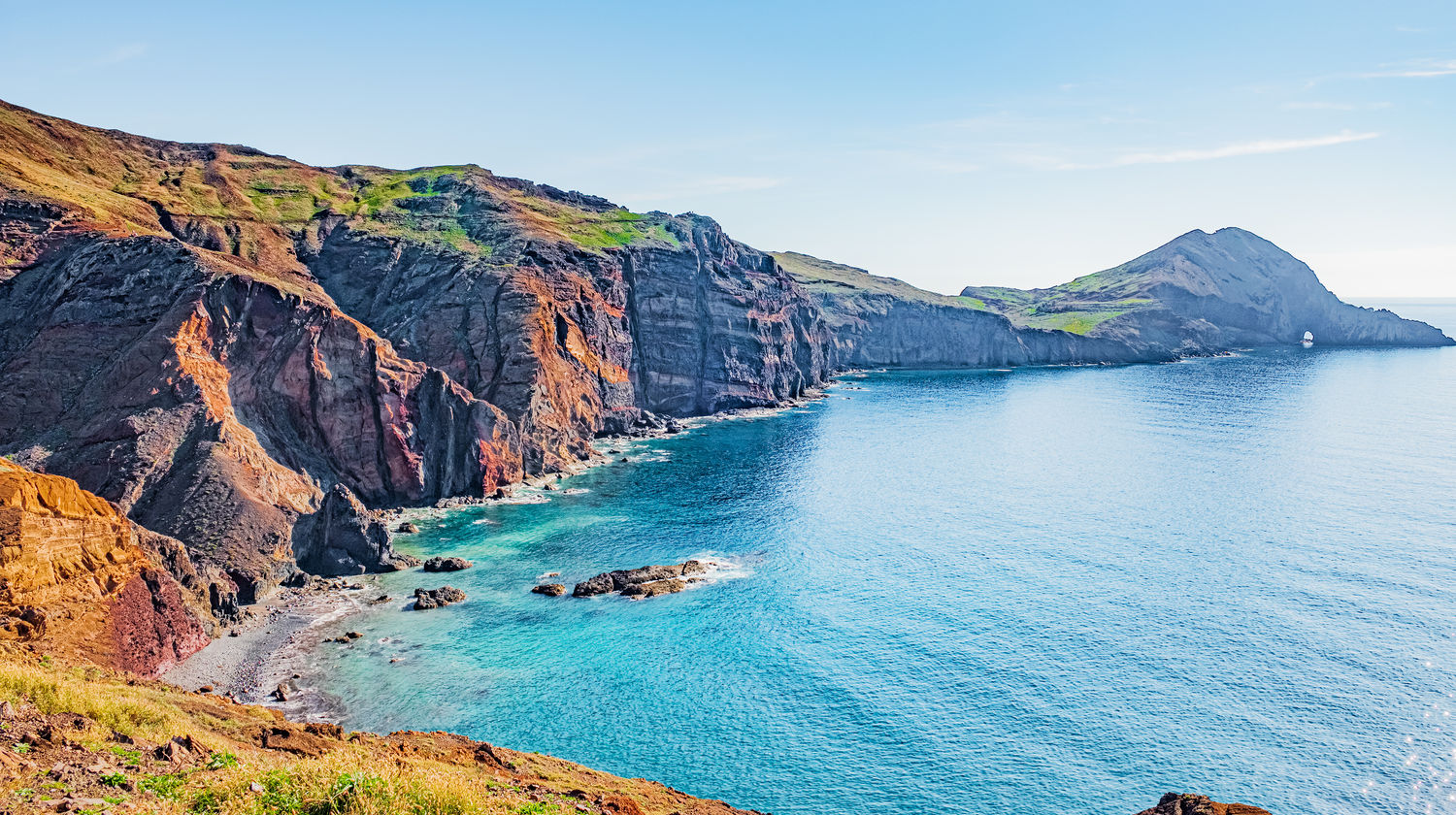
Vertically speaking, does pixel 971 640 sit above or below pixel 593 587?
below

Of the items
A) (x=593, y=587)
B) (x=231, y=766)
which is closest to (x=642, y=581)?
(x=593, y=587)

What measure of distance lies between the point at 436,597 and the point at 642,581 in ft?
60.6

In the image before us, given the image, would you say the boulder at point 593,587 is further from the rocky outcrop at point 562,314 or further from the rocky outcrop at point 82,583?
the rocky outcrop at point 562,314

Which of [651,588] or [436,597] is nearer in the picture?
[436,597]

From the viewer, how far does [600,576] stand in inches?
3118

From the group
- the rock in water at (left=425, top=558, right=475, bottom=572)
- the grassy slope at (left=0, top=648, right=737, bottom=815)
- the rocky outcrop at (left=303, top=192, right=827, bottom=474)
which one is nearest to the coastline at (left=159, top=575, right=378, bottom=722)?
the rock in water at (left=425, top=558, right=475, bottom=572)

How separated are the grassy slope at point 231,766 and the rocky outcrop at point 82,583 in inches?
305

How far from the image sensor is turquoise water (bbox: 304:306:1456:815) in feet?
160

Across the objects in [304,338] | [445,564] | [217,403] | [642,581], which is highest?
[304,338]

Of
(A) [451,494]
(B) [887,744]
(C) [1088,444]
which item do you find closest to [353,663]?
(B) [887,744]

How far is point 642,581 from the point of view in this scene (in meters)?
79.2

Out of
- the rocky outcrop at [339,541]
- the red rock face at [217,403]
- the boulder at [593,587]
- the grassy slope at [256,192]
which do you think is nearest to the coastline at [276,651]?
the rocky outcrop at [339,541]

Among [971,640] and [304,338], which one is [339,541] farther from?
[971,640]

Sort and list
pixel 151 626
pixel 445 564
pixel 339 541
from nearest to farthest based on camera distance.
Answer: pixel 151 626 < pixel 339 541 < pixel 445 564
